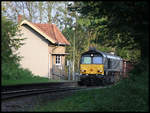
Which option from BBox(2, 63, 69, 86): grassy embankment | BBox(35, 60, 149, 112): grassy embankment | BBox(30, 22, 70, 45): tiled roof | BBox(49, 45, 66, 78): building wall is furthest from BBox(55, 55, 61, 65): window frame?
BBox(35, 60, 149, 112): grassy embankment

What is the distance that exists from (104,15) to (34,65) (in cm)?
2435

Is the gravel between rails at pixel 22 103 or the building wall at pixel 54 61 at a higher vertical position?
the building wall at pixel 54 61

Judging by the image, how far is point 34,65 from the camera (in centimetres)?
3731

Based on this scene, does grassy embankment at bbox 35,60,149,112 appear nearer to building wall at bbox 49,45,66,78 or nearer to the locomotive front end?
Result: the locomotive front end

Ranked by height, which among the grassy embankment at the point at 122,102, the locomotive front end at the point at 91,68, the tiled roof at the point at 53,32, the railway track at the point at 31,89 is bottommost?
the railway track at the point at 31,89

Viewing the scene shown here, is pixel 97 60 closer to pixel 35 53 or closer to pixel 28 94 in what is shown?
pixel 35 53

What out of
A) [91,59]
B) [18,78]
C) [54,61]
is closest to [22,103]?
[18,78]

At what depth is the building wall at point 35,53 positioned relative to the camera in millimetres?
37125

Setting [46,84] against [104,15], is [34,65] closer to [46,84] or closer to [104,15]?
[46,84]

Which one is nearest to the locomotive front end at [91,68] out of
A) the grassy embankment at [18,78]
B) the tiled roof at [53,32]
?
the grassy embankment at [18,78]

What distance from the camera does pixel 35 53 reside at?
37.4m

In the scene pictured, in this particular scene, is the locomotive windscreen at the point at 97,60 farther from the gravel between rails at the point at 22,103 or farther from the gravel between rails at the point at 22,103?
the gravel between rails at the point at 22,103

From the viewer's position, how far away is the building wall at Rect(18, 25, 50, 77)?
122 feet

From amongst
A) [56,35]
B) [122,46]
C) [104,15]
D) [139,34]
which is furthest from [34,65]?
[139,34]
